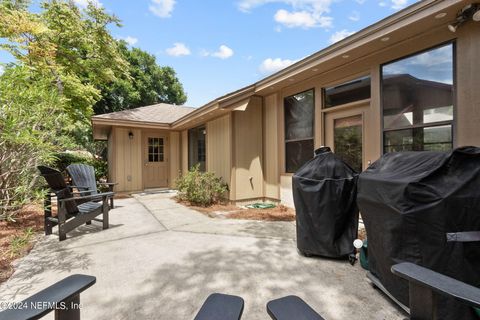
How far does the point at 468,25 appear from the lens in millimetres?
2879

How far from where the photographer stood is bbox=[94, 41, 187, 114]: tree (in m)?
17.2

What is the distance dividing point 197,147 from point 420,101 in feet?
21.2

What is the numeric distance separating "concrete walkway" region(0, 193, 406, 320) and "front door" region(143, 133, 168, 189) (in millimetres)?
5189

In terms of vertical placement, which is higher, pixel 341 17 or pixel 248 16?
pixel 248 16

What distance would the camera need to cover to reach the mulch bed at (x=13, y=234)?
269 centimetres

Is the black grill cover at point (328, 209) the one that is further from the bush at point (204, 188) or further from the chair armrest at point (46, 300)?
the bush at point (204, 188)

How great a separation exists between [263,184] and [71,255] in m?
4.38

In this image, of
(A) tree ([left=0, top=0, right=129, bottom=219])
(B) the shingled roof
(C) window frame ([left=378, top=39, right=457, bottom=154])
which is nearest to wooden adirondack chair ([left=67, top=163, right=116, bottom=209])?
(A) tree ([left=0, top=0, right=129, bottom=219])

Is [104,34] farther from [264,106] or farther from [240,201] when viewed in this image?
[240,201]

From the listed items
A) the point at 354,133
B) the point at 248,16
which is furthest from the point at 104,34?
the point at 354,133

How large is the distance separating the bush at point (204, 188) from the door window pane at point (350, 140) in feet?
9.96

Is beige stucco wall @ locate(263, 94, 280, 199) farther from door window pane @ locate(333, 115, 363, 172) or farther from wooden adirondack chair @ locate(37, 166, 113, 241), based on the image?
wooden adirondack chair @ locate(37, 166, 113, 241)

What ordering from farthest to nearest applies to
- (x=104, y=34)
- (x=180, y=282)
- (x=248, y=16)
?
(x=104, y=34) < (x=248, y=16) < (x=180, y=282)

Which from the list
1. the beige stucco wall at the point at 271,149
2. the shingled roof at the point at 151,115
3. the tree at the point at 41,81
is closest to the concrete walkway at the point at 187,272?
the tree at the point at 41,81
